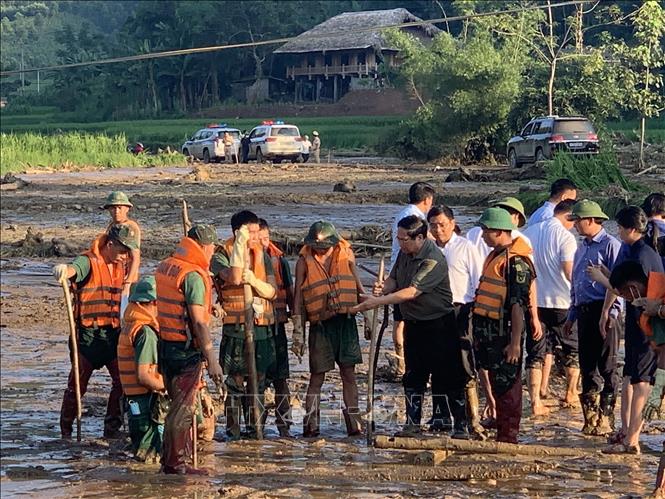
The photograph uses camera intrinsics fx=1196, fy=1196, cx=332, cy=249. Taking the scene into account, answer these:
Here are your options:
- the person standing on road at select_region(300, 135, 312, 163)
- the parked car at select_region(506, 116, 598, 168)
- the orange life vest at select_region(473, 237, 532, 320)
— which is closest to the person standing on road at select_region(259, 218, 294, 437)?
the orange life vest at select_region(473, 237, 532, 320)

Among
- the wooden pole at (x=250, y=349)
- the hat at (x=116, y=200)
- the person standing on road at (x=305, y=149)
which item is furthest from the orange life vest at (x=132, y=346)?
the person standing on road at (x=305, y=149)

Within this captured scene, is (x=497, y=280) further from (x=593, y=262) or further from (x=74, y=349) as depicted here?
(x=74, y=349)

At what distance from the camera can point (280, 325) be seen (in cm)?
920

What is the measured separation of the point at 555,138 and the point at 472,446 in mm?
25967

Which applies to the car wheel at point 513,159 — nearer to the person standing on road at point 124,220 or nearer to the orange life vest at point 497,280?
the person standing on road at point 124,220

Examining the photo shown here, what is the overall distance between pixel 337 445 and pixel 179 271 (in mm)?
2046

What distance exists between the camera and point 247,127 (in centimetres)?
6309

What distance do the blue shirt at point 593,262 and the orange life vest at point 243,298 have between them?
2.35m

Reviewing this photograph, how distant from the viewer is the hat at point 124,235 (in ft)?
28.8

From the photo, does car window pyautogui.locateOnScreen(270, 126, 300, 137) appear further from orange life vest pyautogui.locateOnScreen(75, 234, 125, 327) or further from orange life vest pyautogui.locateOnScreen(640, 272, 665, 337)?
orange life vest pyautogui.locateOnScreen(640, 272, 665, 337)

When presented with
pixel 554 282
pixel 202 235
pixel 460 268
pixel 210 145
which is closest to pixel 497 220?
pixel 460 268

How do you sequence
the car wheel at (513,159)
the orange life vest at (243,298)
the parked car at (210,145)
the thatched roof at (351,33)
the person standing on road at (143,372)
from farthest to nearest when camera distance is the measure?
the thatched roof at (351,33)
the parked car at (210,145)
the car wheel at (513,159)
the orange life vest at (243,298)
the person standing on road at (143,372)

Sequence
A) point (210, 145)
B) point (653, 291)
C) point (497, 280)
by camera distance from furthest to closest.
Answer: point (210, 145), point (497, 280), point (653, 291)

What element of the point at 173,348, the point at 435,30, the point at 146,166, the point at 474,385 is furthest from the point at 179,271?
the point at 435,30
